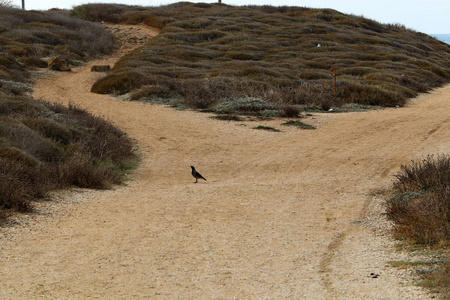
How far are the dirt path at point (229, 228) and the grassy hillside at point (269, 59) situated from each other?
6.63 m

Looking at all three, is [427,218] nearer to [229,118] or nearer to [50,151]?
[50,151]

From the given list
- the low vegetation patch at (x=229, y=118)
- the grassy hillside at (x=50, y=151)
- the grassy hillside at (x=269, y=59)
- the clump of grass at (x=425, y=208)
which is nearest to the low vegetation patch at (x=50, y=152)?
the grassy hillside at (x=50, y=151)

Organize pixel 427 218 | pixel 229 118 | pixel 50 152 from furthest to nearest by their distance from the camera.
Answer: pixel 229 118 → pixel 50 152 → pixel 427 218

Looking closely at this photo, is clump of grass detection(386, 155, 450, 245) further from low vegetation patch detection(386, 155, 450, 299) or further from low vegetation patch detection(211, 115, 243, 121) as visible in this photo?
low vegetation patch detection(211, 115, 243, 121)

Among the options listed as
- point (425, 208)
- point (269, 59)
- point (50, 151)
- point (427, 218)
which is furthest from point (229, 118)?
point (269, 59)

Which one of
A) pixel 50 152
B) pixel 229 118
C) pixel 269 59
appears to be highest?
pixel 269 59

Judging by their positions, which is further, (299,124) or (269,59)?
(269,59)

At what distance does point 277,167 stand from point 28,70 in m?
19.2

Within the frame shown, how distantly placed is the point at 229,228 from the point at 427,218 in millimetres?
2476

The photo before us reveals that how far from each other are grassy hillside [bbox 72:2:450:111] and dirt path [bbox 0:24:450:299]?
6.63 metres

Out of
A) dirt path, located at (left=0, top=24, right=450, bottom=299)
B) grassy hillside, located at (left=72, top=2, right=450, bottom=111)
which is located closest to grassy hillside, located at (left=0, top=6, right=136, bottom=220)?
dirt path, located at (left=0, top=24, right=450, bottom=299)

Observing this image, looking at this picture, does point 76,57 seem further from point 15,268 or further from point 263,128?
point 15,268

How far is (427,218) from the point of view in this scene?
6.39 metres

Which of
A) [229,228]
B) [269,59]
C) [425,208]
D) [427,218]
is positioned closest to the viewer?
[427,218]
